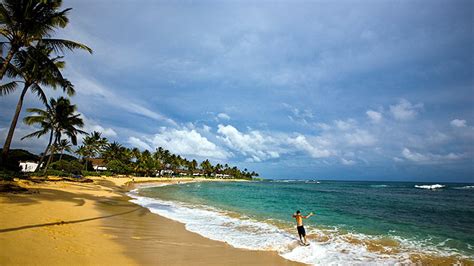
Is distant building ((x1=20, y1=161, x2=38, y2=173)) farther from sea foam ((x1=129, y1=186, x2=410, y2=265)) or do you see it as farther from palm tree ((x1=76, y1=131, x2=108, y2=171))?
sea foam ((x1=129, y1=186, x2=410, y2=265))

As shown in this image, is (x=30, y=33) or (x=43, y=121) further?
(x=43, y=121)

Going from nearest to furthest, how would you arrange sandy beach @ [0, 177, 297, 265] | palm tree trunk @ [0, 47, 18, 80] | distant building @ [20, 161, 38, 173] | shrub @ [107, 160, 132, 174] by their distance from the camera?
1. sandy beach @ [0, 177, 297, 265]
2. palm tree trunk @ [0, 47, 18, 80]
3. distant building @ [20, 161, 38, 173]
4. shrub @ [107, 160, 132, 174]

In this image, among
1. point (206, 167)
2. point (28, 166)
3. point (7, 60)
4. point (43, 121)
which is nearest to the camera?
point (7, 60)

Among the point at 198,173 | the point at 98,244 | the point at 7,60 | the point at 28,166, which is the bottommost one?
the point at 198,173

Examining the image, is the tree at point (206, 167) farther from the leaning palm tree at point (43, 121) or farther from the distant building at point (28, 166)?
the leaning palm tree at point (43, 121)

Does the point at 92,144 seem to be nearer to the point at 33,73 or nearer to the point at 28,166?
the point at 28,166

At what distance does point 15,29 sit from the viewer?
1293 cm

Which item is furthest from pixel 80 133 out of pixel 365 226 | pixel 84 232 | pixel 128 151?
pixel 128 151

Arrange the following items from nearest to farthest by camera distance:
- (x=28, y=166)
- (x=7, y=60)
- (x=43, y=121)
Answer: (x=7, y=60) → (x=43, y=121) → (x=28, y=166)

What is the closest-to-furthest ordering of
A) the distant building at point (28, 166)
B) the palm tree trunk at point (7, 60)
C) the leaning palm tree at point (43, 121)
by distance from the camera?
the palm tree trunk at point (7, 60), the leaning palm tree at point (43, 121), the distant building at point (28, 166)

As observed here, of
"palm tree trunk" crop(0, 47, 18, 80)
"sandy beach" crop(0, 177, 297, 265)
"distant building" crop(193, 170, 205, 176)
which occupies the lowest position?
"distant building" crop(193, 170, 205, 176)

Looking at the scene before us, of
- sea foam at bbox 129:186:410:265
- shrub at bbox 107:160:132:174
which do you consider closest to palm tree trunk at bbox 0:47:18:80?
sea foam at bbox 129:186:410:265

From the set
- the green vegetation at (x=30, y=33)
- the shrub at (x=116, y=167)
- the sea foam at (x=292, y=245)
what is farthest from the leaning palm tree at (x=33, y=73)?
the shrub at (x=116, y=167)

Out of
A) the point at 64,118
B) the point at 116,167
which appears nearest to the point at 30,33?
the point at 64,118
